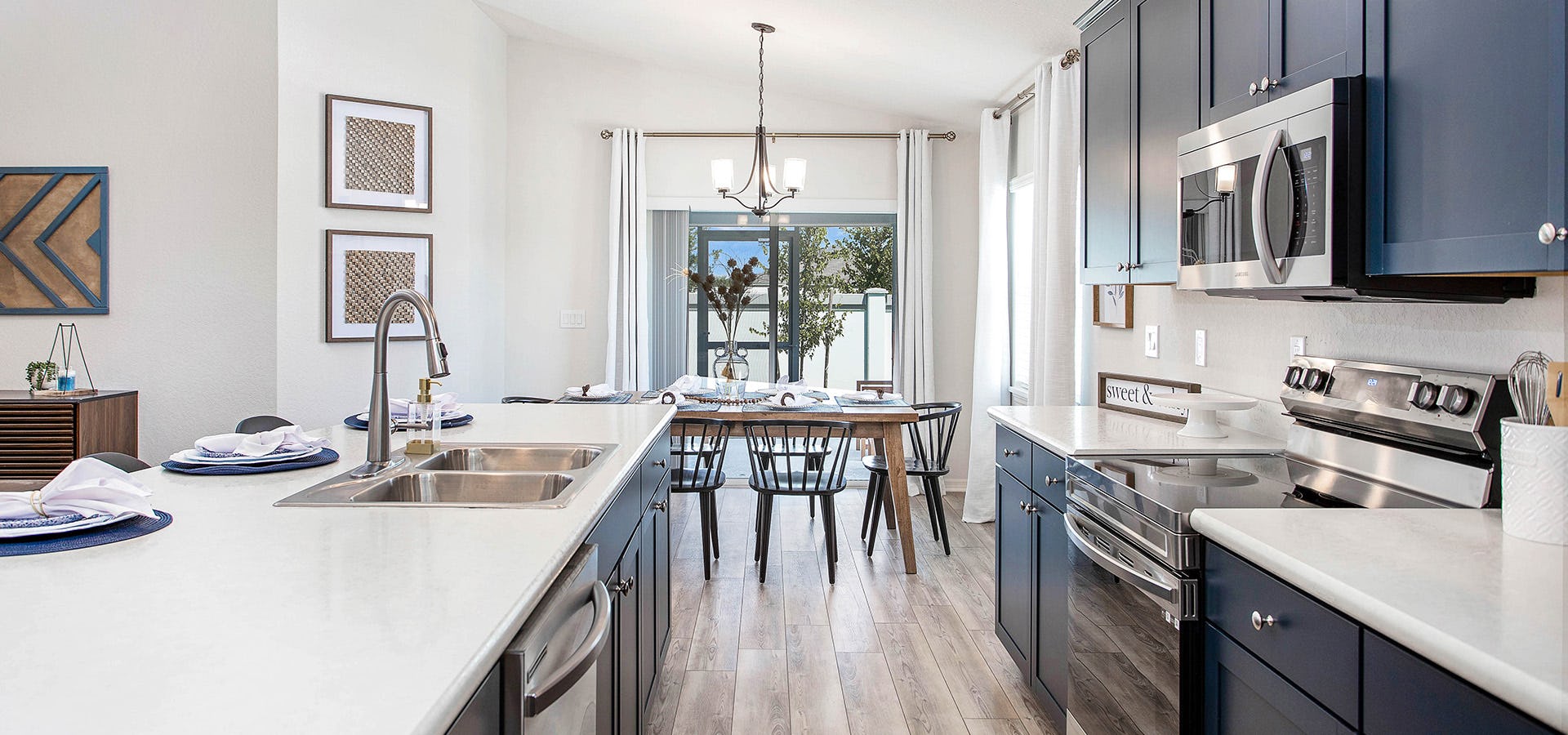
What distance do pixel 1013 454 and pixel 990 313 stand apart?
8.59 feet

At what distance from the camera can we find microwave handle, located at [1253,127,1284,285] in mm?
1840

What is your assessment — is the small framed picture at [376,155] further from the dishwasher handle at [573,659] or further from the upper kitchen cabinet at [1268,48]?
the upper kitchen cabinet at [1268,48]

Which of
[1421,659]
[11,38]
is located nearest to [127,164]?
[11,38]

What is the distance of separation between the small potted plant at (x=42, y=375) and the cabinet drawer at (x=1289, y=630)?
15.4 ft

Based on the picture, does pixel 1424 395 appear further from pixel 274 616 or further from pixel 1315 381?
pixel 274 616

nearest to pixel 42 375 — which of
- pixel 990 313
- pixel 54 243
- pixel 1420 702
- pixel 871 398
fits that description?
pixel 54 243

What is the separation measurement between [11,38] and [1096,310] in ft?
17.0

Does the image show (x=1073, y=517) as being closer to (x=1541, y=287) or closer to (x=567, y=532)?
(x=1541, y=287)

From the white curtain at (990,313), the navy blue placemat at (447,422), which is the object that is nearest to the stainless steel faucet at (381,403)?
the navy blue placemat at (447,422)

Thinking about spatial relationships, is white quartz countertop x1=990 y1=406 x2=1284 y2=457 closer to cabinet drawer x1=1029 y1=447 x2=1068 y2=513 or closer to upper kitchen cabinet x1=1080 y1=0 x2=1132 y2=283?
cabinet drawer x1=1029 y1=447 x2=1068 y2=513

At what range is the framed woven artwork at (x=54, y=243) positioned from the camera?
13.6ft

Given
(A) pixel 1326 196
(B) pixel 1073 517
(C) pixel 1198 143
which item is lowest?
(B) pixel 1073 517

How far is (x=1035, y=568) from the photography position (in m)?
2.52

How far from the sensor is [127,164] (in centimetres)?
417
